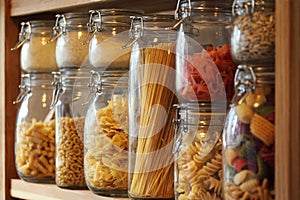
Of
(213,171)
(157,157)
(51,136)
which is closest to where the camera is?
(213,171)

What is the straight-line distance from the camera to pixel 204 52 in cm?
99

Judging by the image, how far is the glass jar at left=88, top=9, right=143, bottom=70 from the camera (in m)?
1.17

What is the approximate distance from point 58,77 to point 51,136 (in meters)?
0.12

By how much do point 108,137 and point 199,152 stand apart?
0.23 metres

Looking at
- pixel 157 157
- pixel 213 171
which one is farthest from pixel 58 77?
pixel 213 171

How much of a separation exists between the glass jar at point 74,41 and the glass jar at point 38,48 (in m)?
0.09

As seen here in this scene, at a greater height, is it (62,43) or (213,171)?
(62,43)

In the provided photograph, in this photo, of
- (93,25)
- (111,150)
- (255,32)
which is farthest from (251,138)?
(93,25)

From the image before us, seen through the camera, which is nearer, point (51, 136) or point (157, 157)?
point (157, 157)

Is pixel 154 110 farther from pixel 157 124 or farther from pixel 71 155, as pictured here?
pixel 71 155

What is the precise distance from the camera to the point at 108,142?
1.16 metres

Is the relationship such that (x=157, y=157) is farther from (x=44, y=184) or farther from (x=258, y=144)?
(x=44, y=184)

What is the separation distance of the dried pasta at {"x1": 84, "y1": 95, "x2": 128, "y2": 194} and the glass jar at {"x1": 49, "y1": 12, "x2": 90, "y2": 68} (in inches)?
5.1

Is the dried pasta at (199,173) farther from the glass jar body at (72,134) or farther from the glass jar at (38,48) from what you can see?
the glass jar at (38,48)
